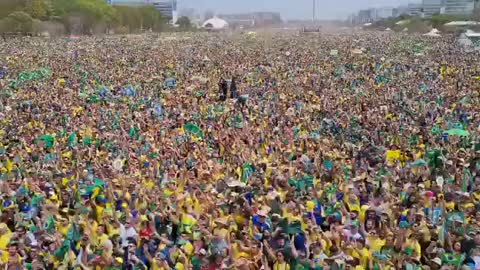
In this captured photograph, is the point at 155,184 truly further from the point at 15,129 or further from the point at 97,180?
the point at 15,129

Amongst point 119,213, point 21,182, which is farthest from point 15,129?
point 119,213

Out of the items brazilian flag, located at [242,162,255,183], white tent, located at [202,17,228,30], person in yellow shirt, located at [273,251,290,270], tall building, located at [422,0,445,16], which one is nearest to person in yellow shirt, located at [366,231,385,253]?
person in yellow shirt, located at [273,251,290,270]

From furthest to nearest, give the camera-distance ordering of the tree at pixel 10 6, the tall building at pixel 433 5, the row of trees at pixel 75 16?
the tall building at pixel 433 5 < the tree at pixel 10 6 < the row of trees at pixel 75 16

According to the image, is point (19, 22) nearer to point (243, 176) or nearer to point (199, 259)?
point (243, 176)

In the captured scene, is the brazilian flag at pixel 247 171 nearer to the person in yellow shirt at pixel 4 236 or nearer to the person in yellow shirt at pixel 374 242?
the person in yellow shirt at pixel 374 242

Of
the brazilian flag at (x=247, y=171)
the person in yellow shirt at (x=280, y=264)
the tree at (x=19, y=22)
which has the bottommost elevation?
the brazilian flag at (x=247, y=171)

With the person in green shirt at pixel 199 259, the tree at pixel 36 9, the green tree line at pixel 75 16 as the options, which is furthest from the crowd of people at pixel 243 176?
the tree at pixel 36 9

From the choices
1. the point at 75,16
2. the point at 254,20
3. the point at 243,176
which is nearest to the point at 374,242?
the point at 243,176
